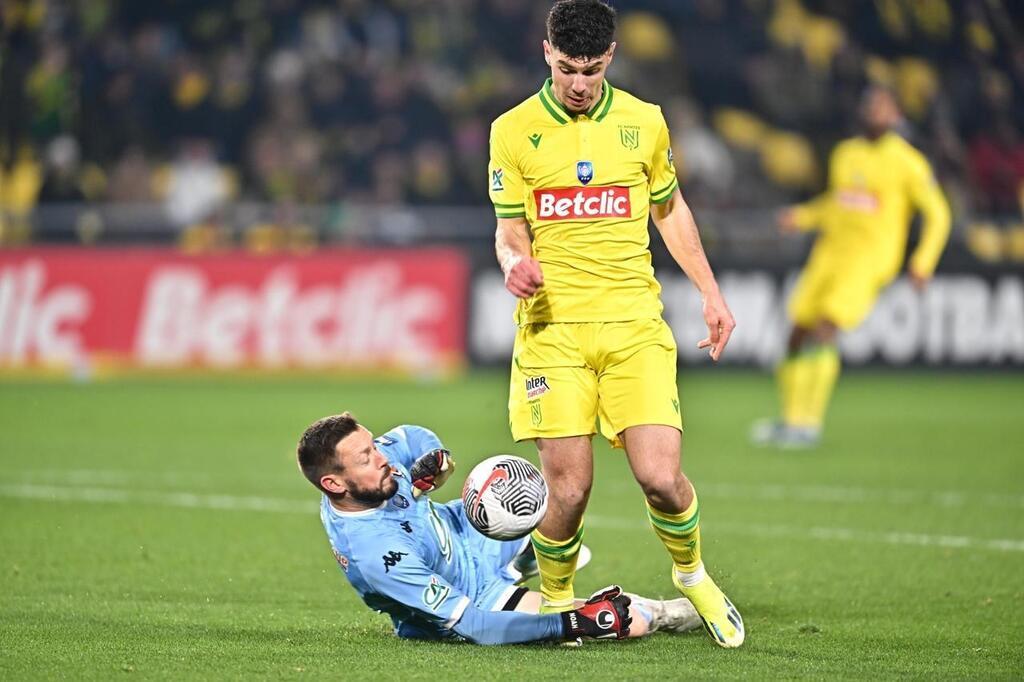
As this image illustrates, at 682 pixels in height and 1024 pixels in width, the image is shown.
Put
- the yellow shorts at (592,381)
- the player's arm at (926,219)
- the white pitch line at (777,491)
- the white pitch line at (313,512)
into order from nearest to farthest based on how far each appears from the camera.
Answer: the yellow shorts at (592,381) → the white pitch line at (313,512) → the white pitch line at (777,491) → the player's arm at (926,219)

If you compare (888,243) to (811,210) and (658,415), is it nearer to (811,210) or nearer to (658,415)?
(811,210)

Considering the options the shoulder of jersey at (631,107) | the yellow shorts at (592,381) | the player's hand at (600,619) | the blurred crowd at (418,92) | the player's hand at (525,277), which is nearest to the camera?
the player's hand at (525,277)

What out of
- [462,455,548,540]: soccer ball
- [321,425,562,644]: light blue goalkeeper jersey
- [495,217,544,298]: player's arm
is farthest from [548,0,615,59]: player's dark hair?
[321,425,562,644]: light blue goalkeeper jersey

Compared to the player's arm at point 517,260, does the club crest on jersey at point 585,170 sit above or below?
above

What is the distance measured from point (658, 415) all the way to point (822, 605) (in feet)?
4.85

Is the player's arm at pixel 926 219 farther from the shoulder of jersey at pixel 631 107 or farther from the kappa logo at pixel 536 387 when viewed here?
the kappa logo at pixel 536 387

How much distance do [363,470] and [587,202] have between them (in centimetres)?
130

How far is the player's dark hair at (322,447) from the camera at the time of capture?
5645 mm

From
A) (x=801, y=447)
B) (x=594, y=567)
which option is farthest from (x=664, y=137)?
(x=801, y=447)

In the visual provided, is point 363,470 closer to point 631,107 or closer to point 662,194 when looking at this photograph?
point 662,194

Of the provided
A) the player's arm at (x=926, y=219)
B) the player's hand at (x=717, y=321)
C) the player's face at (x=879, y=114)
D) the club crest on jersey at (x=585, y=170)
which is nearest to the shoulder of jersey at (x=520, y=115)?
the club crest on jersey at (x=585, y=170)

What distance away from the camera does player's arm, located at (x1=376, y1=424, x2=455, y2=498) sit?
19.9 feet

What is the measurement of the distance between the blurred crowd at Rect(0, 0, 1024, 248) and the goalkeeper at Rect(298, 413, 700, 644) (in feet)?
40.2

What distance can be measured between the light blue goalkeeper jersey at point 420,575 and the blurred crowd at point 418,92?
40.1ft
